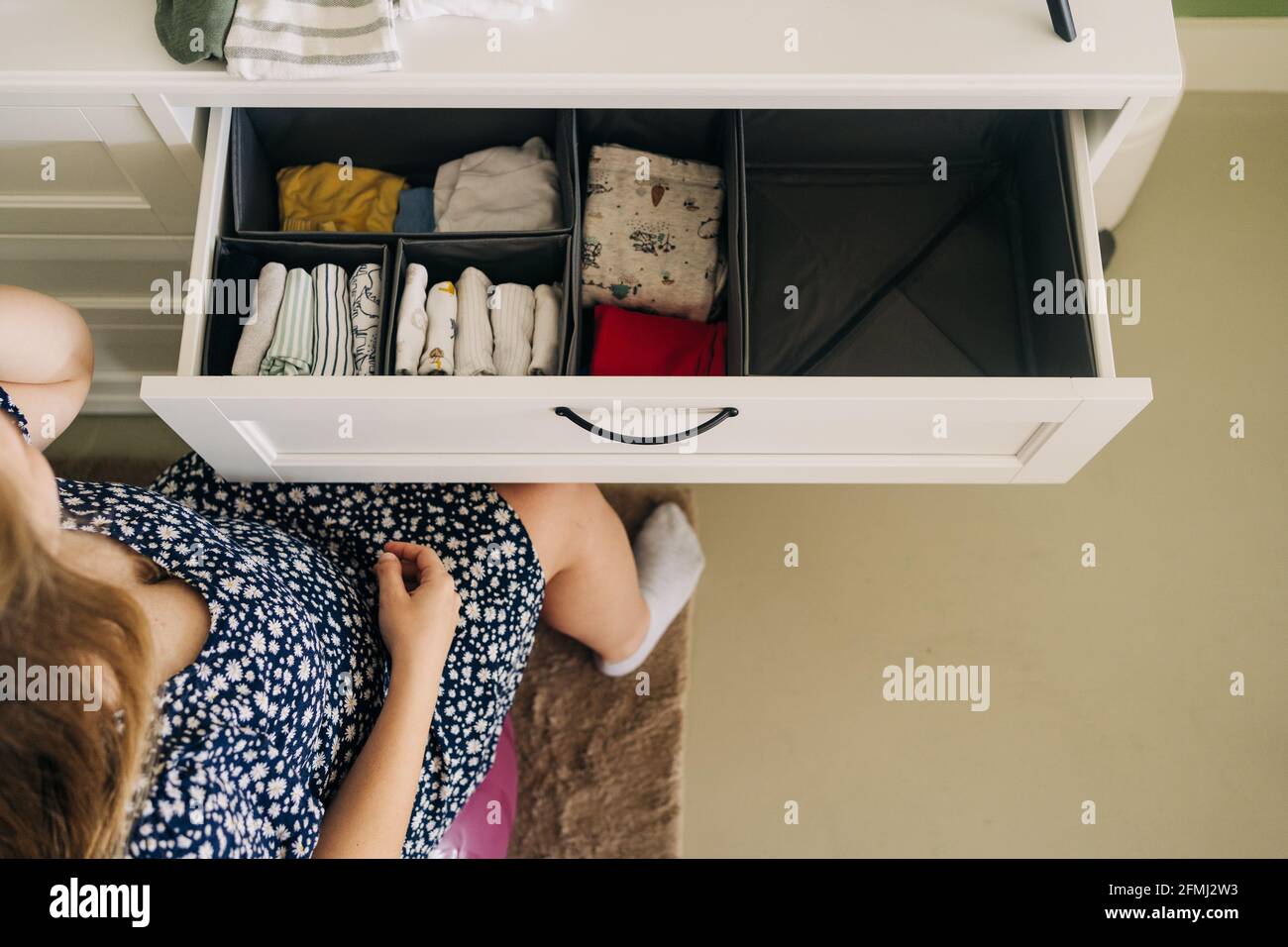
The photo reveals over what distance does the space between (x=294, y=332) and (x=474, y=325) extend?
0.18 meters

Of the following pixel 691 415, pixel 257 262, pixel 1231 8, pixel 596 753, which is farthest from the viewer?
pixel 1231 8

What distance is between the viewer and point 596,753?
1443 millimetres

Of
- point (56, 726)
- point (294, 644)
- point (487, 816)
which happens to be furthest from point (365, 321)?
point (487, 816)

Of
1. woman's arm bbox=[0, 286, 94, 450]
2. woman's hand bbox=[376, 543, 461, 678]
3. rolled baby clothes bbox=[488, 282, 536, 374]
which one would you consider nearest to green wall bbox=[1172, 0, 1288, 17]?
rolled baby clothes bbox=[488, 282, 536, 374]

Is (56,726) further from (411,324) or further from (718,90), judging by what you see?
(718,90)

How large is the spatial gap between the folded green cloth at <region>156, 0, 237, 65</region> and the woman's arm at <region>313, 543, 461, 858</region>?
49 cm

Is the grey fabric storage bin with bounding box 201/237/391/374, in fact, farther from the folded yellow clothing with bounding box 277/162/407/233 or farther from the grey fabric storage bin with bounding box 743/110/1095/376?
the grey fabric storage bin with bounding box 743/110/1095/376

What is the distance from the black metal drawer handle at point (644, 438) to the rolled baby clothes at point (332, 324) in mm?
262

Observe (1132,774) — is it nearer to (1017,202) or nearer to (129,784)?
(1017,202)

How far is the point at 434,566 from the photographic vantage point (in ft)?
3.15

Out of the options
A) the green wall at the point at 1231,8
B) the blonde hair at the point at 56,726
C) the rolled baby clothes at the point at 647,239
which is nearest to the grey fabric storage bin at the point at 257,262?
the rolled baby clothes at the point at 647,239

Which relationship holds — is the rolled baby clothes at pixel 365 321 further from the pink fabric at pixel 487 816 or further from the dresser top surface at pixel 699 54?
the pink fabric at pixel 487 816

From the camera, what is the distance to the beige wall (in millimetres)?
1414
